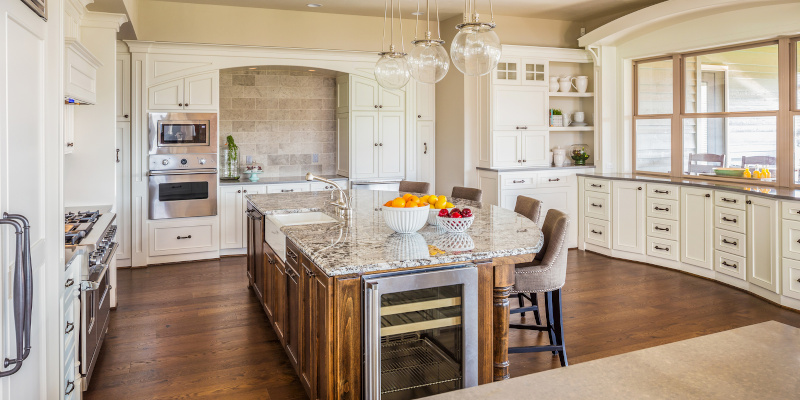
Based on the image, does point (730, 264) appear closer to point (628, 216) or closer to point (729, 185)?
point (729, 185)

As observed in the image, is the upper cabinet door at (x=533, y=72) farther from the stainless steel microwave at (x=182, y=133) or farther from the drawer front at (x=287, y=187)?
the stainless steel microwave at (x=182, y=133)

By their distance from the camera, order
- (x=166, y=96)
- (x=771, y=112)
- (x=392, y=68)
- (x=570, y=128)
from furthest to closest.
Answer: (x=570, y=128)
(x=166, y=96)
(x=771, y=112)
(x=392, y=68)

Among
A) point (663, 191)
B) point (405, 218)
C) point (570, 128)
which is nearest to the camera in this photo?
point (405, 218)

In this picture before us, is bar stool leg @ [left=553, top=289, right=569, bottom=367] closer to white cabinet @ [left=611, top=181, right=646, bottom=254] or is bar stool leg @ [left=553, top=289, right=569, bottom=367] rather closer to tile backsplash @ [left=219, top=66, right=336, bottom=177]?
white cabinet @ [left=611, top=181, right=646, bottom=254]

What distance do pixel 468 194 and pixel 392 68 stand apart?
135 centimetres

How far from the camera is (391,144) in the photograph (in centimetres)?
695

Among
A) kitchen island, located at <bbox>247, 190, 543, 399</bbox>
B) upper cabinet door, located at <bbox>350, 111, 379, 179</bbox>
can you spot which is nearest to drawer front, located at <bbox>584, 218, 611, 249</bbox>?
upper cabinet door, located at <bbox>350, 111, 379, 179</bbox>

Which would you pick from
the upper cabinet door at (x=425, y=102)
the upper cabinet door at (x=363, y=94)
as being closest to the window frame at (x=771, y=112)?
the upper cabinet door at (x=425, y=102)

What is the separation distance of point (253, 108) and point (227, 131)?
1.39 feet

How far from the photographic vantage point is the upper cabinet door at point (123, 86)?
5758 millimetres

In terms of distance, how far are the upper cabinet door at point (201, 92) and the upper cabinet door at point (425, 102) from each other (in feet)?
8.19

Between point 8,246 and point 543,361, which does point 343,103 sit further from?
point 8,246

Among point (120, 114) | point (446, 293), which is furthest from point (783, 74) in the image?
point (120, 114)

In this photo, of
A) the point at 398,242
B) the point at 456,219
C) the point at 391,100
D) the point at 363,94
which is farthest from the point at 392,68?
the point at 391,100
